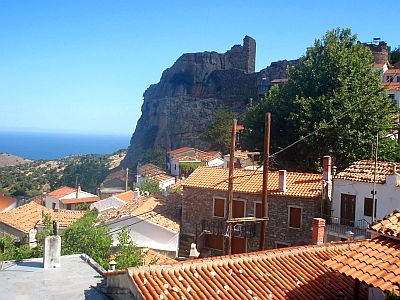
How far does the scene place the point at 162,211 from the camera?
2691cm

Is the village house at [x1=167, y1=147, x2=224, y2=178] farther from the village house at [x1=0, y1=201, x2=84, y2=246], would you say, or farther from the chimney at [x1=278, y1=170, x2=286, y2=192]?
the chimney at [x1=278, y1=170, x2=286, y2=192]

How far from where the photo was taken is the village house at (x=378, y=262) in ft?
22.5

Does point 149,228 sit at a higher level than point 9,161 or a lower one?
higher

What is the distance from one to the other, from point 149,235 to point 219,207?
4.10 m

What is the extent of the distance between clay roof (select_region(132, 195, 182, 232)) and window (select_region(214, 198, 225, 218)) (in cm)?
236

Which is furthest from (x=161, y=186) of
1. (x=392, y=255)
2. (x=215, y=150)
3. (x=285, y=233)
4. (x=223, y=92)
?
(x=392, y=255)

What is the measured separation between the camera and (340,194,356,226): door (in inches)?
822

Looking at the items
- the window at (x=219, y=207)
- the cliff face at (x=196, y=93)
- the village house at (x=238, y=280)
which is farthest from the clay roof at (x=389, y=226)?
the cliff face at (x=196, y=93)

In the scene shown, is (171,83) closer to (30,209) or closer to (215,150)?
(215,150)

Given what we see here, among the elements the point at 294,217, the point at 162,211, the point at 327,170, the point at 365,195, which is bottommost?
the point at 162,211

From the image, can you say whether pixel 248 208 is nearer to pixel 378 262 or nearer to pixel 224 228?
pixel 224 228

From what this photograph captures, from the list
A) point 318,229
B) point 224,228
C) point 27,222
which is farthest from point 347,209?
point 27,222

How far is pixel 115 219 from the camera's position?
2545 centimetres

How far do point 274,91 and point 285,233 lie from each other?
15600 mm
